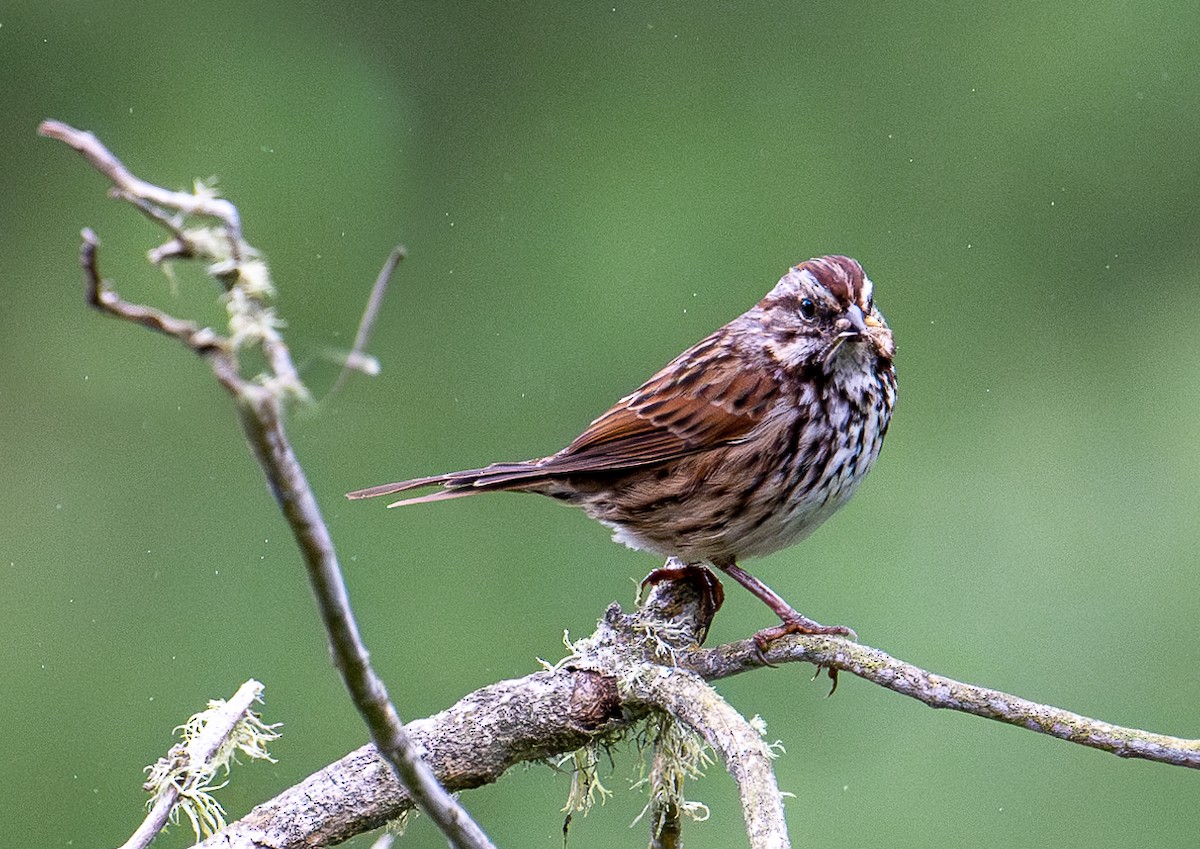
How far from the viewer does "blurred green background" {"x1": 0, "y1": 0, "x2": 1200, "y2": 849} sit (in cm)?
488

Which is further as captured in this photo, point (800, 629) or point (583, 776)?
point (800, 629)

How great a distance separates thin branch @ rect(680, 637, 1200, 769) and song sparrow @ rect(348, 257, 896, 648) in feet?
2.28

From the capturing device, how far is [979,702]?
90.7 inches

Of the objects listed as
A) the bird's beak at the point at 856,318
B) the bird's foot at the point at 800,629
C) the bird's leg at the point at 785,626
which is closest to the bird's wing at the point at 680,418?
the bird's beak at the point at 856,318

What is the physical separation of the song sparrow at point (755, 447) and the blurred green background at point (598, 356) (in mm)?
1394

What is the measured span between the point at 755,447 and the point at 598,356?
92.9 inches

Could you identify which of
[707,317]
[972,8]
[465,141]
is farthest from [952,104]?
[465,141]

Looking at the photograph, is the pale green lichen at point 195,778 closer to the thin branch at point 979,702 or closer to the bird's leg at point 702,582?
the thin branch at point 979,702

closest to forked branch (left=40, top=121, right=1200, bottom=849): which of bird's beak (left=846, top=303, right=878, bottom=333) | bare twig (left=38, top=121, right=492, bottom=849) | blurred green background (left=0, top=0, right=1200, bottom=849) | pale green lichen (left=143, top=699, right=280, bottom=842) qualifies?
bare twig (left=38, top=121, right=492, bottom=849)

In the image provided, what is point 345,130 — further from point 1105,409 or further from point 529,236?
point 1105,409

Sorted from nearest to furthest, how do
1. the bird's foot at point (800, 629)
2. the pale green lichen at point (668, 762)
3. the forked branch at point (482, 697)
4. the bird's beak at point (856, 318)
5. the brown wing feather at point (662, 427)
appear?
the forked branch at point (482, 697), the pale green lichen at point (668, 762), the bird's foot at point (800, 629), the bird's beak at point (856, 318), the brown wing feather at point (662, 427)

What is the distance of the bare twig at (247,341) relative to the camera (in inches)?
54.2

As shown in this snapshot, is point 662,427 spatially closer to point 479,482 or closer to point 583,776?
point 479,482

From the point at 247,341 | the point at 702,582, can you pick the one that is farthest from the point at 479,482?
the point at 247,341
